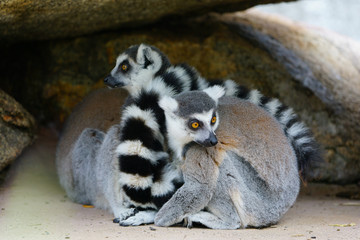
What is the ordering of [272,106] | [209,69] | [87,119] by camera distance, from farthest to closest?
[209,69] → [87,119] → [272,106]

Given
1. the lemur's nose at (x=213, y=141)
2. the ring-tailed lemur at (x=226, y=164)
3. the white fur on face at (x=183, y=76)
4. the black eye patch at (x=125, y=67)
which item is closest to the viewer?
the lemur's nose at (x=213, y=141)

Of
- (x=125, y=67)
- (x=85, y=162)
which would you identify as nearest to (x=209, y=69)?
(x=125, y=67)

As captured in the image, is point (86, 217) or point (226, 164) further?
point (86, 217)

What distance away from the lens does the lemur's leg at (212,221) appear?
13.4ft

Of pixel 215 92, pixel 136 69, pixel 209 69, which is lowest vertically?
pixel 215 92

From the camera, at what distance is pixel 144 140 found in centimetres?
409

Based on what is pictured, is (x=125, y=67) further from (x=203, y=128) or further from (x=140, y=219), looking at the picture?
(x=140, y=219)

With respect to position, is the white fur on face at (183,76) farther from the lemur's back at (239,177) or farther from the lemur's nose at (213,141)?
the lemur's nose at (213,141)

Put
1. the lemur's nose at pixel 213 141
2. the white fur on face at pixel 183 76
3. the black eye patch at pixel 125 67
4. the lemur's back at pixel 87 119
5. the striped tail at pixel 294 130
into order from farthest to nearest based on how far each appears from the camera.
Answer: the lemur's back at pixel 87 119
the black eye patch at pixel 125 67
the striped tail at pixel 294 130
the white fur on face at pixel 183 76
the lemur's nose at pixel 213 141

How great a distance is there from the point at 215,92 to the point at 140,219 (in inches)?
51.6

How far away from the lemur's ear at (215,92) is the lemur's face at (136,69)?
0.97 m

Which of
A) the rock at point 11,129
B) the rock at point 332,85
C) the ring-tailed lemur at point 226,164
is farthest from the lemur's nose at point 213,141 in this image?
the rock at point 11,129

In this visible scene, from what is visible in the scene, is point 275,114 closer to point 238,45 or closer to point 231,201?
point 231,201

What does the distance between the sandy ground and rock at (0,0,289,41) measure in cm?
156
